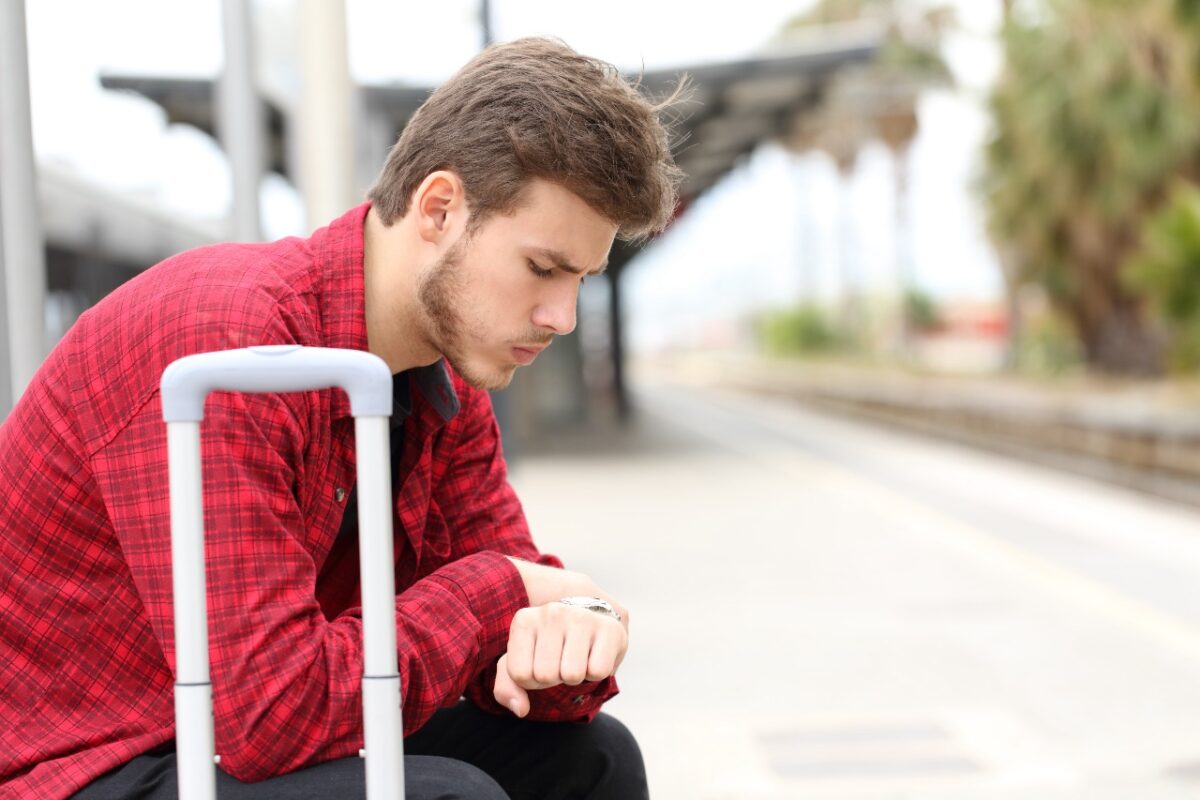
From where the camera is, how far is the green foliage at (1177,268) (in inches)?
574

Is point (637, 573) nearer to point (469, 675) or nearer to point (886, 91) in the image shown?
point (469, 675)

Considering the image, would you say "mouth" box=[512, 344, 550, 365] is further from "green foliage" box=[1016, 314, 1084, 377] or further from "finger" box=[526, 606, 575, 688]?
"green foliage" box=[1016, 314, 1084, 377]

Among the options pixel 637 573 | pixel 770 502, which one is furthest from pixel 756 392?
pixel 637 573

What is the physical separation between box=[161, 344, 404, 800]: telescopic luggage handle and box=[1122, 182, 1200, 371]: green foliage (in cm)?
1447

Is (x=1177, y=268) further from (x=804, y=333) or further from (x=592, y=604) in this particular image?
(x=804, y=333)

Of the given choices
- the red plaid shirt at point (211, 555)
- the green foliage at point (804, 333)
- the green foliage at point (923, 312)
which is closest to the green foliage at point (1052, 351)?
the green foliage at point (804, 333)

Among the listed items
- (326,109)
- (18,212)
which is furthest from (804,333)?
(18,212)

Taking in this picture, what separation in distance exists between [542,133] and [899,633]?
5.04m

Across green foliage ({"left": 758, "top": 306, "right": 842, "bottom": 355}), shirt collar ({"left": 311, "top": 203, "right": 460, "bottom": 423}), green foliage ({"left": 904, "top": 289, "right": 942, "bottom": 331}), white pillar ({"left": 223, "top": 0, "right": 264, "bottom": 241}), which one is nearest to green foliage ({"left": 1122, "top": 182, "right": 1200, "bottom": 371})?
white pillar ({"left": 223, "top": 0, "right": 264, "bottom": 241})

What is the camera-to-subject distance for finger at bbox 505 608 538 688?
1.67 meters

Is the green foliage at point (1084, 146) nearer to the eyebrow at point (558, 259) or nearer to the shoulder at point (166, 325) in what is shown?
the eyebrow at point (558, 259)

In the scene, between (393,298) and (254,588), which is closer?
(254,588)

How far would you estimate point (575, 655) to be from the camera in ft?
5.50

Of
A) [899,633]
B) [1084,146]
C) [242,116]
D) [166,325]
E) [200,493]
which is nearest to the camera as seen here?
[200,493]
